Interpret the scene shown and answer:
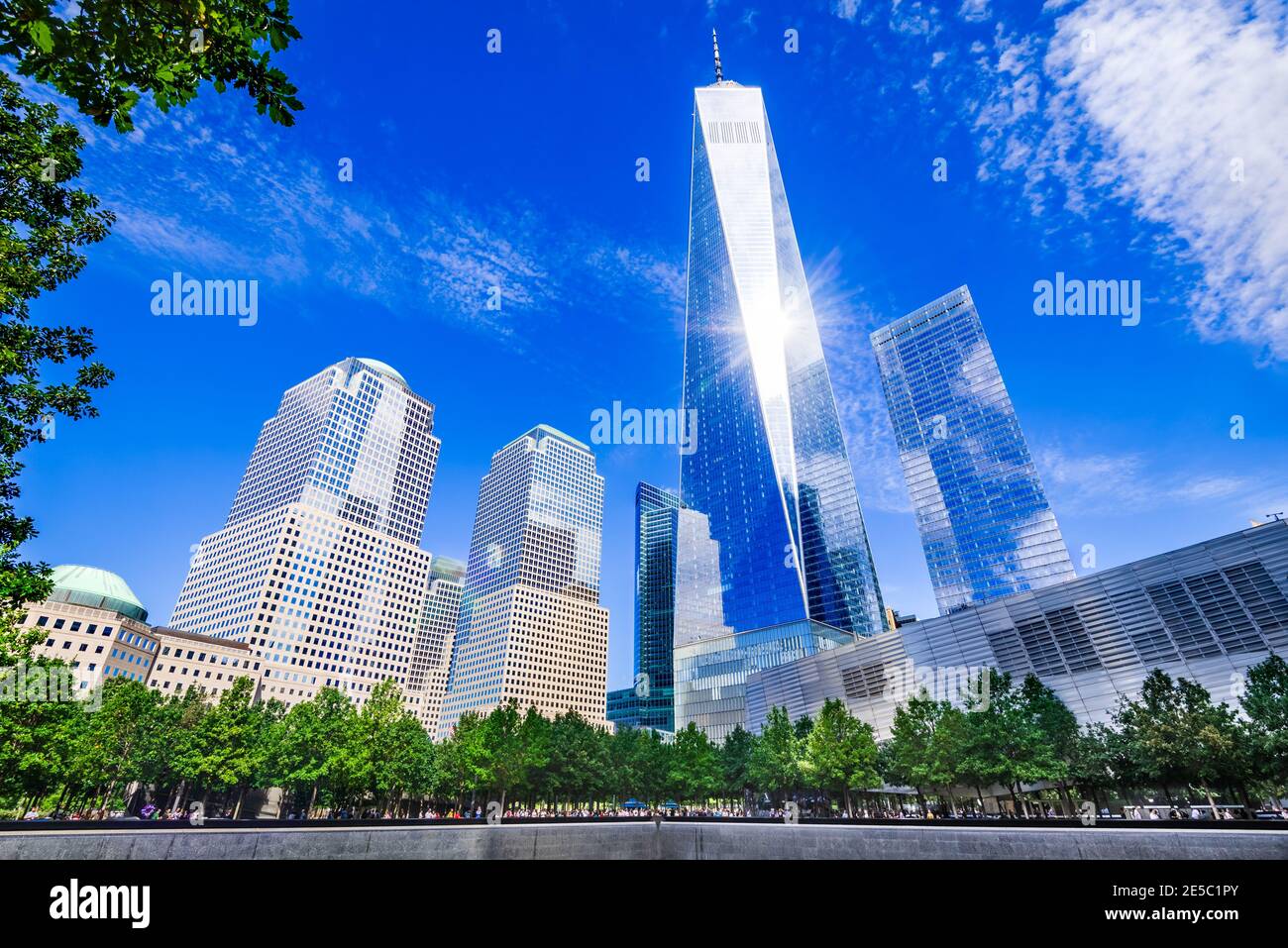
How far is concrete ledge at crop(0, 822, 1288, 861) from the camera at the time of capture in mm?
10336

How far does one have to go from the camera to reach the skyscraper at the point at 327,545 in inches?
4847

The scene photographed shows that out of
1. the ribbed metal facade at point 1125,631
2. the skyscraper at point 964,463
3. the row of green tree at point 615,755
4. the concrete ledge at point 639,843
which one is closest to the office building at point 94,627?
the row of green tree at point 615,755

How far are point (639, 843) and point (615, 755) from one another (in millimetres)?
67349

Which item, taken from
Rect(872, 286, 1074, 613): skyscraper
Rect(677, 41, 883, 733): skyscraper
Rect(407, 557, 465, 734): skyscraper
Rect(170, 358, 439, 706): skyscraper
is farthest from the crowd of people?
Rect(407, 557, 465, 734): skyscraper

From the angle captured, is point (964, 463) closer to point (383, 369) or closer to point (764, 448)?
point (764, 448)

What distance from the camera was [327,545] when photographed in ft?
440

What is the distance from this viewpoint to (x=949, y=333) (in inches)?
6097

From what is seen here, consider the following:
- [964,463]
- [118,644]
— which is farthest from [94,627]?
[964,463]

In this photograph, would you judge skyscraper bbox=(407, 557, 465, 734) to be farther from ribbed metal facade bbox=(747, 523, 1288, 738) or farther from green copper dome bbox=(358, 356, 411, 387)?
ribbed metal facade bbox=(747, 523, 1288, 738)

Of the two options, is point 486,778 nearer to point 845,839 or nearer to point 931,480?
point 845,839

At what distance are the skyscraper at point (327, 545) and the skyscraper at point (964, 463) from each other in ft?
439

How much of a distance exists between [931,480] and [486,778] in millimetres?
128361

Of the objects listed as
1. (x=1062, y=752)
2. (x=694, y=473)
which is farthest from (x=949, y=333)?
(x=1062, y=752)
